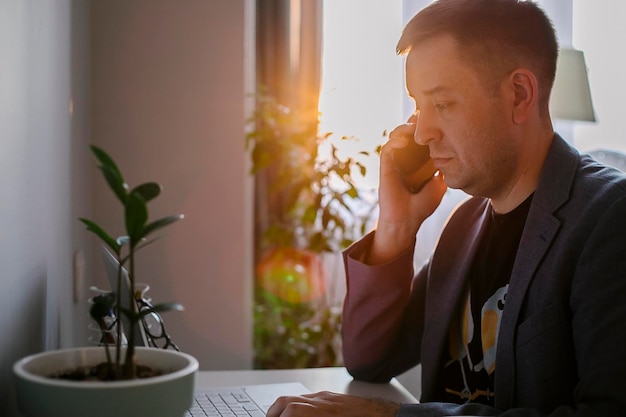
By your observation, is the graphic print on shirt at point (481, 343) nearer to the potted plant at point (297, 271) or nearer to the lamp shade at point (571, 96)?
the lamp shade at point (571, 96)

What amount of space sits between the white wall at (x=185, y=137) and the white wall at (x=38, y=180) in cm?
32

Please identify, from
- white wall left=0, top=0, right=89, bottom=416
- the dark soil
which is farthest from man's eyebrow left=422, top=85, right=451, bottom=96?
the dark soil

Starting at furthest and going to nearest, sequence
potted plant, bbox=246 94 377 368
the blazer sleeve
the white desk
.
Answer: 1. potted plant, bbox=246 94 377 368
2. the blazer sleeve
3. the white desk

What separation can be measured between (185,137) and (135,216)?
1.30 m

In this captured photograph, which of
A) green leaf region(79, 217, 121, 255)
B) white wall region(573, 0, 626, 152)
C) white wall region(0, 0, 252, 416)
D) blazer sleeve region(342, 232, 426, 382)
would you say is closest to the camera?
green leaf region(79, 217, 121, 255)

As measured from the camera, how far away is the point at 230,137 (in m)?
2.16

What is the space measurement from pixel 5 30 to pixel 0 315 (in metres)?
0.35

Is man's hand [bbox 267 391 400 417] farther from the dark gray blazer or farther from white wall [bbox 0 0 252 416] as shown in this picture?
white wall [bbox 0 0 252 416]

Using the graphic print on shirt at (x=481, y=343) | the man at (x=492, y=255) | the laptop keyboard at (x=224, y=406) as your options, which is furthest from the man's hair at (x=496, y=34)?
the laptop keyboard at (x=224, y=406)

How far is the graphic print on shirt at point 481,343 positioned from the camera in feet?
4.75

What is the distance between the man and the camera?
3.97ft

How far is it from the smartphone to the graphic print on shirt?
0.94 ft

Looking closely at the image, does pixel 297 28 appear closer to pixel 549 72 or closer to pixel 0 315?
pixel 549 72

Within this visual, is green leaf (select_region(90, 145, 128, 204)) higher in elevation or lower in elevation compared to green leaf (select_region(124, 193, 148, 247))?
higher
